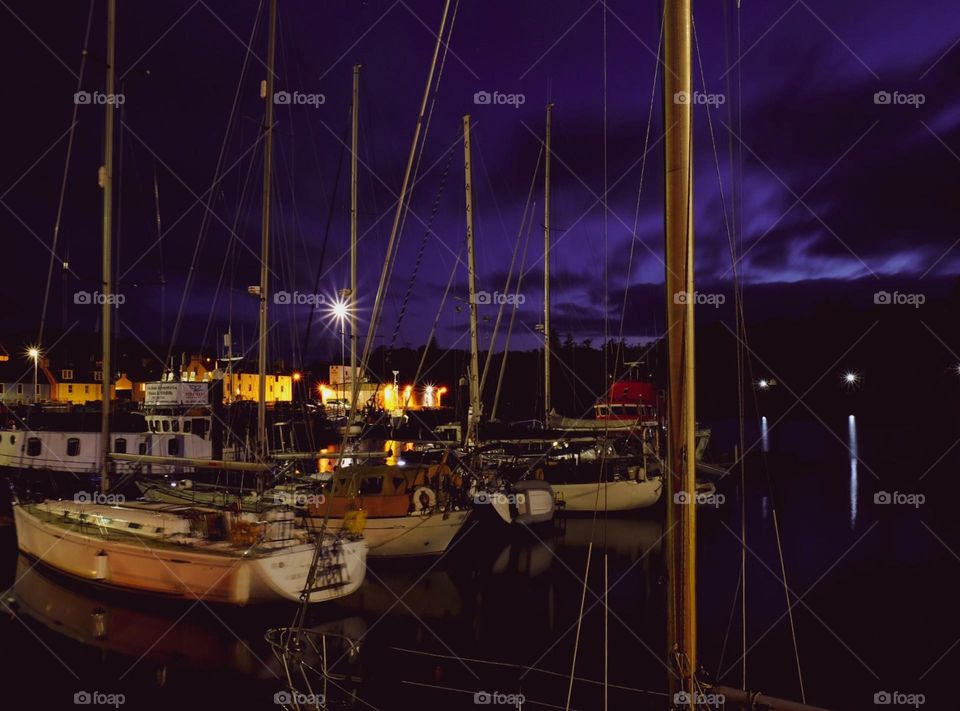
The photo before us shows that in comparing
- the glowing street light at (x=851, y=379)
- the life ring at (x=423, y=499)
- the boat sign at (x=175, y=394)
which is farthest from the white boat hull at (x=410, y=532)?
the glowing street light at (x=851, y=379)

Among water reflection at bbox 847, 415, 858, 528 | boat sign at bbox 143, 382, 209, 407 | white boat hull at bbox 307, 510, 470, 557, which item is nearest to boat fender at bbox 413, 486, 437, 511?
white boat hull at bbox 307, 510, 470, 557

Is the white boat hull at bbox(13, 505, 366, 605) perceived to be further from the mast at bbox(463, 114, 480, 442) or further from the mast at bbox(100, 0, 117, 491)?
the mast at bbox(463, 114, 480, 442)

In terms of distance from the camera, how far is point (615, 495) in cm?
2600

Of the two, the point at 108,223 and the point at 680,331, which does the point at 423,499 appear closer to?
the point at 108,223

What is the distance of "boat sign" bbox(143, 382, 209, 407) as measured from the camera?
2748cm

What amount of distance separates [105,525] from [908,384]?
11032cm

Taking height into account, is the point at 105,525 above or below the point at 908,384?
below

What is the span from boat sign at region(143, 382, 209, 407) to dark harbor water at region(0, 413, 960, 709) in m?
9.81

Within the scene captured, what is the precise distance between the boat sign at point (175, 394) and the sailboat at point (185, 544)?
10.3 m

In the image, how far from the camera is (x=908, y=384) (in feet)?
318

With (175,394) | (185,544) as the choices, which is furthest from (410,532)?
(175,394)

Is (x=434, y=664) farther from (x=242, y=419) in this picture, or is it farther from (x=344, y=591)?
(x=242, y=419)

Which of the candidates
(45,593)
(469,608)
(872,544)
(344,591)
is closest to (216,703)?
(344,591)

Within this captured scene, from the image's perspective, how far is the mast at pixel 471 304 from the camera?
79.3 ft
